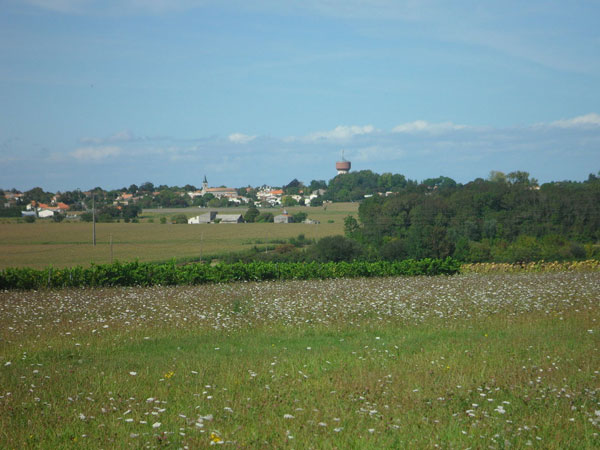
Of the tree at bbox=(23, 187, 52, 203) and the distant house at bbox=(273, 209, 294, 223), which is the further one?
the tree at bbox=(23, 187, 52, 203)

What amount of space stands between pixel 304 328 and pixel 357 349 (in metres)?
2.53

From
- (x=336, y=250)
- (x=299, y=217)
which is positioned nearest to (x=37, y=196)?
(x=299, y=217)

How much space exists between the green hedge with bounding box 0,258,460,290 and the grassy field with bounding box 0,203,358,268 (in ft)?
52.0

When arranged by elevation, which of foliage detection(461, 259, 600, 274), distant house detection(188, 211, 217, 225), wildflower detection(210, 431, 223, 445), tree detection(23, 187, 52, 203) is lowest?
foliage detection(461, 259, 600, 274)

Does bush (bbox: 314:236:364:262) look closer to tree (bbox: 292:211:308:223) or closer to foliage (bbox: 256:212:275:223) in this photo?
tree (bbox: 292:211:308:223)

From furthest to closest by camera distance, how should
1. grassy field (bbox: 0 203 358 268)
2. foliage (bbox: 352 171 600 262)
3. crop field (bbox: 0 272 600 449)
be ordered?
1. grassy field (bbox: 0 203 358 268)
2. foliage (bbox: 352 171 600 262)
3. crop field (bbox: 0 272 600 449)

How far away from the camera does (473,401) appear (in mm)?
7430

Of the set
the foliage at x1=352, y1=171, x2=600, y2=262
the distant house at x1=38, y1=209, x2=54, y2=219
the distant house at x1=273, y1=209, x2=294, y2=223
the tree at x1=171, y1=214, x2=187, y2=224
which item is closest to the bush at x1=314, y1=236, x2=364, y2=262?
the foliage at x1=352, y1=171, x2=600, y2=262

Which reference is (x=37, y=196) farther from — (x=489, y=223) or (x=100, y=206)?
(x=489, y=223)

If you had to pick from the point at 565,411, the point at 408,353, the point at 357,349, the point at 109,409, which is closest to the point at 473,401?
the point at 565,411

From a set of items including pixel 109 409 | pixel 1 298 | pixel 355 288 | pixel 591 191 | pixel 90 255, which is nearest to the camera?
pixel 109 409

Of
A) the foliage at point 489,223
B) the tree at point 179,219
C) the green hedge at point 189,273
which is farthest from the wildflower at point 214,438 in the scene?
the tree at point 179,219

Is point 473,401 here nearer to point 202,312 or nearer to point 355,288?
point 202,312

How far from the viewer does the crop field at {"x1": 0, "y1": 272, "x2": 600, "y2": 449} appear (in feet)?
20.6
